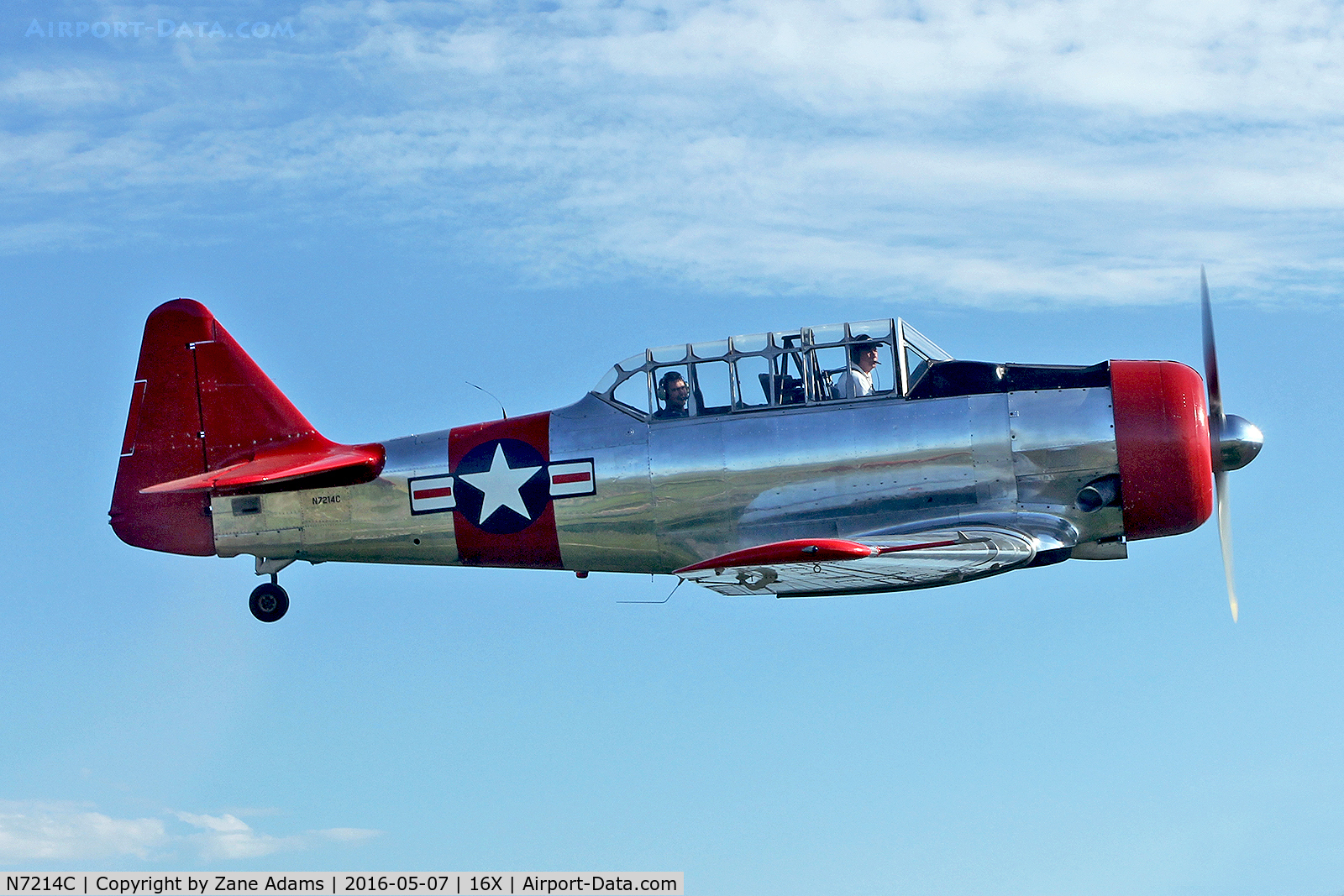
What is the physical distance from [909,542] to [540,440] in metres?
4.27

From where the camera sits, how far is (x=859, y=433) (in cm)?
1554

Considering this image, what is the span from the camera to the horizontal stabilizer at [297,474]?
54.2ft

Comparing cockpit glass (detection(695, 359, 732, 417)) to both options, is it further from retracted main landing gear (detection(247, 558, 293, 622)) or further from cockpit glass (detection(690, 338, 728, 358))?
retracted main landing gear (detection(247, 558, 293, 622))

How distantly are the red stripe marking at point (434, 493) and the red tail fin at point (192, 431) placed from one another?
762mm

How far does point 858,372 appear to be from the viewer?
15773 millimetres

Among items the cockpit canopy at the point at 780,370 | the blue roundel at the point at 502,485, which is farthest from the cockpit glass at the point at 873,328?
the blue roundel at the point at 502,485

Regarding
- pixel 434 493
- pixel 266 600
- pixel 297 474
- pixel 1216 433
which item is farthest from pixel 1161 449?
pixel 266 600

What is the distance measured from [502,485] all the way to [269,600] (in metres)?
3.08

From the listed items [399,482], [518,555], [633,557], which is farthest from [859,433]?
[399,482]

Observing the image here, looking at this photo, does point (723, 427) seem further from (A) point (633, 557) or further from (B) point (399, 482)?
(B) point (399, 482)

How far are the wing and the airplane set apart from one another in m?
0.07

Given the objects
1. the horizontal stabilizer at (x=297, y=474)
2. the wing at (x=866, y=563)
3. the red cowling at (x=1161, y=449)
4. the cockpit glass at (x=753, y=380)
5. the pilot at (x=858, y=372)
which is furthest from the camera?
the horizontal stabilizer at (x=297, y=474)

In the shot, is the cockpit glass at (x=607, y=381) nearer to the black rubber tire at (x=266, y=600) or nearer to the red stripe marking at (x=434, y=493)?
the red stripe marking at (x=434, y=493)

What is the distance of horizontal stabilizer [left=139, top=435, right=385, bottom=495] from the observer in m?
16.5
